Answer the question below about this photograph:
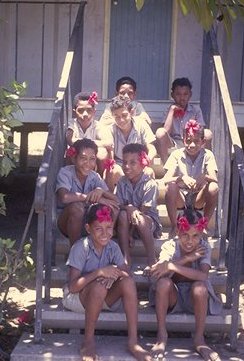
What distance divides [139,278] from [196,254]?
625 millimetres

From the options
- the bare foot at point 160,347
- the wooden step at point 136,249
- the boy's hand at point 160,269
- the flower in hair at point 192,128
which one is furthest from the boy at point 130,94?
the bare foot at point 160,347

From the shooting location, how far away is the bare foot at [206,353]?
532 cm

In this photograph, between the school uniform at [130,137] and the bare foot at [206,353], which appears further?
the school uniform at [130,137]

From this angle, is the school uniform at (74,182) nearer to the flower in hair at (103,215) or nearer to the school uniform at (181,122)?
the flower in hair at (103,215)

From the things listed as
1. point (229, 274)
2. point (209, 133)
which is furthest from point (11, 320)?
point (209, 133)

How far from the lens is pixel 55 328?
5828 millimetres

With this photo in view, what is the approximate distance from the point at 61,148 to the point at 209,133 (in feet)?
4.52

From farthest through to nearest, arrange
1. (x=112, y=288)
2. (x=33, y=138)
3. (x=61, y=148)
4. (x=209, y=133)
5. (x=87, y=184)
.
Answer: (x=33, y=138) → (x=209, y=133) → (x=61, y=148) → (x=87, y=184) → (x=112, y=288)

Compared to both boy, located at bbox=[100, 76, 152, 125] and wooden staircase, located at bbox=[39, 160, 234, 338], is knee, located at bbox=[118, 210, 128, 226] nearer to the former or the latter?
wooden staircase, located at bbox=[39, 160, 234, 338]

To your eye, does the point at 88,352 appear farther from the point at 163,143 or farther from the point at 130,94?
the point at 130,94

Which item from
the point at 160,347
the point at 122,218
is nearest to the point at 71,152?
the point at 122,218

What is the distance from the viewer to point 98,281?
17.7ft

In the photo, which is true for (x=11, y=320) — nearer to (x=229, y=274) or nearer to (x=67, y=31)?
(x=229, y=274)

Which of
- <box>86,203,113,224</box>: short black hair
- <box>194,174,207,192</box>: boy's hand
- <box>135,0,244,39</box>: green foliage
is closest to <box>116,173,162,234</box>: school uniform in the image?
<box>194,174,207,192</box>: boy's hand
